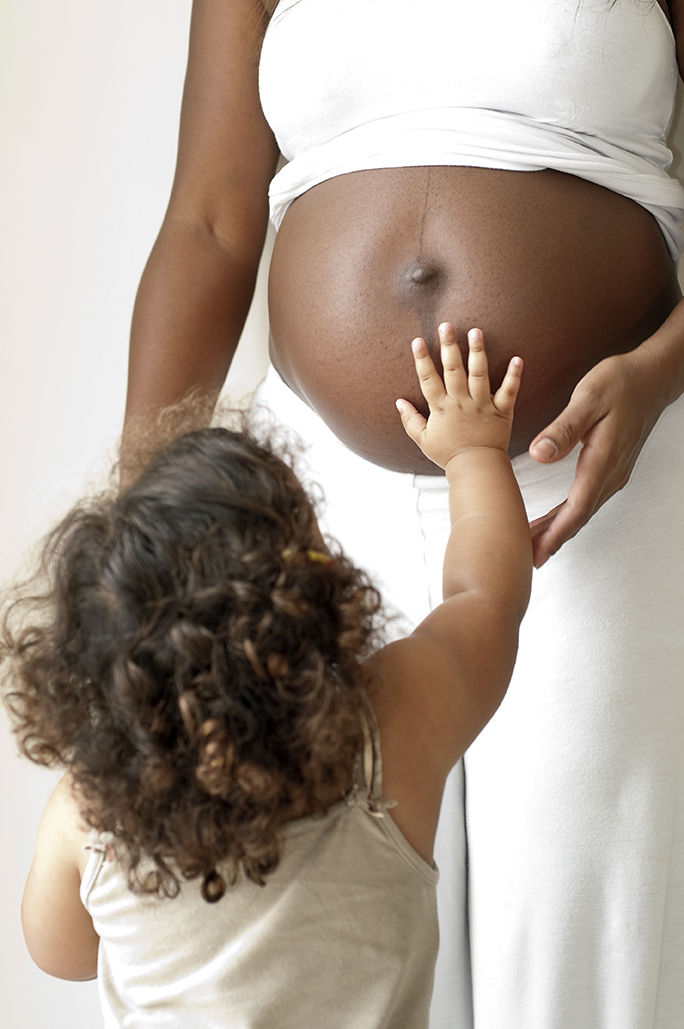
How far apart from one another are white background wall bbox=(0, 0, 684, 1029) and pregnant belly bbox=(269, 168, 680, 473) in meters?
0.41

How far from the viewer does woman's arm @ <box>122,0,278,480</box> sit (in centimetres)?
101

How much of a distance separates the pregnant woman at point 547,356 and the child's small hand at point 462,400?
30 mm

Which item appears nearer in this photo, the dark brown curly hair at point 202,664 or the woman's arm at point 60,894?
the dark brown curly hair at point 202,664

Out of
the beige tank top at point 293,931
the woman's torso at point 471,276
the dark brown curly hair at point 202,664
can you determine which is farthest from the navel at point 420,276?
the beige tank top at point 293,931

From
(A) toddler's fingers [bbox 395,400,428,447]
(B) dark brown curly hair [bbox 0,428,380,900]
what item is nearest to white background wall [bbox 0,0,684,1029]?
(A) toddler's fingers [bbox 395,400,428,447]

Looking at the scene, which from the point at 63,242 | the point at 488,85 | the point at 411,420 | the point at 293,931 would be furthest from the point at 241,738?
the point at 63,242

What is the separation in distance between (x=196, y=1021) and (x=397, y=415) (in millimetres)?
531

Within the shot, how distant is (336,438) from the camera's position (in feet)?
3.24

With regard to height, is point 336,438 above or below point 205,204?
below

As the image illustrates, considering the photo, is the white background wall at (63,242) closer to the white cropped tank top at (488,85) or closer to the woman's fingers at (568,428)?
the white cropped tank top at (488,85)

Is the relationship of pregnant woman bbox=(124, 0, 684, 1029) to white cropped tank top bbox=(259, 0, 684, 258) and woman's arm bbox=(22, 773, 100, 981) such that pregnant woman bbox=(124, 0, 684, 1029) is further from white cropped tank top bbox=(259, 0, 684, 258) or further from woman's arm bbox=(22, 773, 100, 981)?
woman's arm bbox=(22, 773, 100, 981)

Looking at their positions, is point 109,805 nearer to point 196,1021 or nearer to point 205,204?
point 196,1021

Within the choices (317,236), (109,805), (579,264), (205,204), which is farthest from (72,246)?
(109,805)

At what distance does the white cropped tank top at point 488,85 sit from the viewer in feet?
2.72
